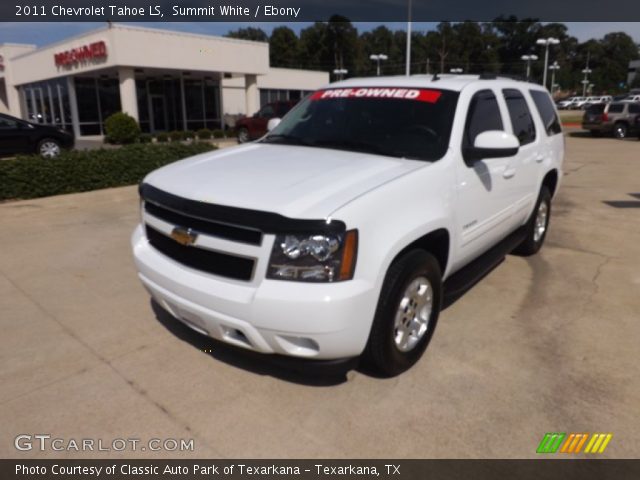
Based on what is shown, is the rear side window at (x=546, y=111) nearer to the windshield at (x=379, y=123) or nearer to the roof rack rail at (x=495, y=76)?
the roof rack rail at (x=495, y=76)

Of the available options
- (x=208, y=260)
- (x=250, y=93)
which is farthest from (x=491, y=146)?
(x=250, y=93)

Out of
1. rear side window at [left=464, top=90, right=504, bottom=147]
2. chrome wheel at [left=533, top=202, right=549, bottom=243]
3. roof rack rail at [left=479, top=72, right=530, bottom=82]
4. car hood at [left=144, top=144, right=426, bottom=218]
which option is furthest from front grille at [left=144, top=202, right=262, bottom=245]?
chrome wheel at [left=533, top=202, right=549, bottom=243]

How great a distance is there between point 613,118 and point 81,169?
22.8 meters

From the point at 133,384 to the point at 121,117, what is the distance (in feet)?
68.6

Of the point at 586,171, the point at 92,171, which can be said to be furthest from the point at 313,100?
the point at 586,171

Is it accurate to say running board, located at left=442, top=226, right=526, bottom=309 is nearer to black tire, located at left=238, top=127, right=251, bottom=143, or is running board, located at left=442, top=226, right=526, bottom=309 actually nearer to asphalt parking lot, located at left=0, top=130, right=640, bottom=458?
asphalt parking lot, located at left=0, top=130, right=640, bottom=458

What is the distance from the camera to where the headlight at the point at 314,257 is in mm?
2619

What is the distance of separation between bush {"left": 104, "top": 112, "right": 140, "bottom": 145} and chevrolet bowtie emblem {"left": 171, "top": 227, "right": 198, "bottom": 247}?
67.6ft

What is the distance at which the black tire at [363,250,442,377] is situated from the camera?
2.92 m

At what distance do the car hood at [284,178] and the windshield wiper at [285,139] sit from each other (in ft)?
0.67

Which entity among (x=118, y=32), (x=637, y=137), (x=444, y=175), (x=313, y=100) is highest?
(x=118, y=32)

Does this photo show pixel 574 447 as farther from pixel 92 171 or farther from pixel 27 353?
pixel 92 171

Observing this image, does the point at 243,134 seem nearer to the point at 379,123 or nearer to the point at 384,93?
the point at 384,93

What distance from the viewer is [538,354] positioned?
3605 millimetres
